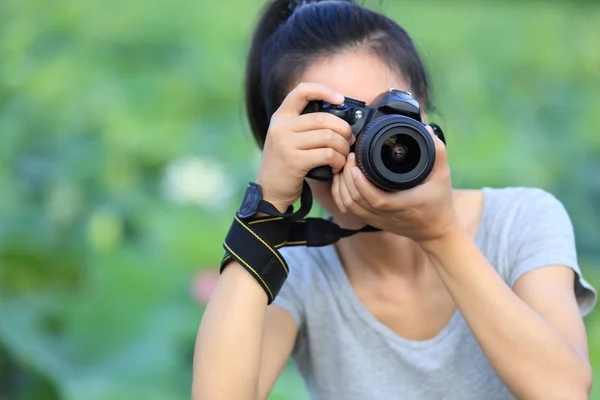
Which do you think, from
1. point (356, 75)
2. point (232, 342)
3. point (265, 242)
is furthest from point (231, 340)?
point (356, 75)

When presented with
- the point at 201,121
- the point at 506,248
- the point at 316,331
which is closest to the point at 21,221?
the point at 201,121

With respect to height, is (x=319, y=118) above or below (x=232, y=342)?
above

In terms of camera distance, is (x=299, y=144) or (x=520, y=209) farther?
(x=520, y=209)

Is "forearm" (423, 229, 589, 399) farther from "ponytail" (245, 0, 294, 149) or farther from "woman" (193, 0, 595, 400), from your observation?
"ponytail" (245, 0, 294, 149)

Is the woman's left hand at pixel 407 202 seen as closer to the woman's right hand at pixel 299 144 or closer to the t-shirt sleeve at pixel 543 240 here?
the woman's right hand at pixel 299 144

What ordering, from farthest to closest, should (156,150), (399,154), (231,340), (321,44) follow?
(156,150)
(321,44)
(231,340)
(399,154)

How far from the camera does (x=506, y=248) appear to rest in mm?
1180

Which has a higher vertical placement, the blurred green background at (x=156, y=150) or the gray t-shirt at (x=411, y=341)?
the gray t-shirt at (x=411, y=341)

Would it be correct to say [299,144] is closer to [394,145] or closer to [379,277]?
[394,145]

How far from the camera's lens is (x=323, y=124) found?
102 cm

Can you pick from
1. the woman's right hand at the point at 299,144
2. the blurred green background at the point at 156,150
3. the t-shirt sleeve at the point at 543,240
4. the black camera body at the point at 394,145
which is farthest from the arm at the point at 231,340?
the blurred green background at the point at 156,150

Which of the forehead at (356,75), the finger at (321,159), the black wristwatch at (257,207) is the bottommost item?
the black wristwatch at (257,207)

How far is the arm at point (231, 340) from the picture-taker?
1.06m

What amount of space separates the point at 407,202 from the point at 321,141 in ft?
0.41
